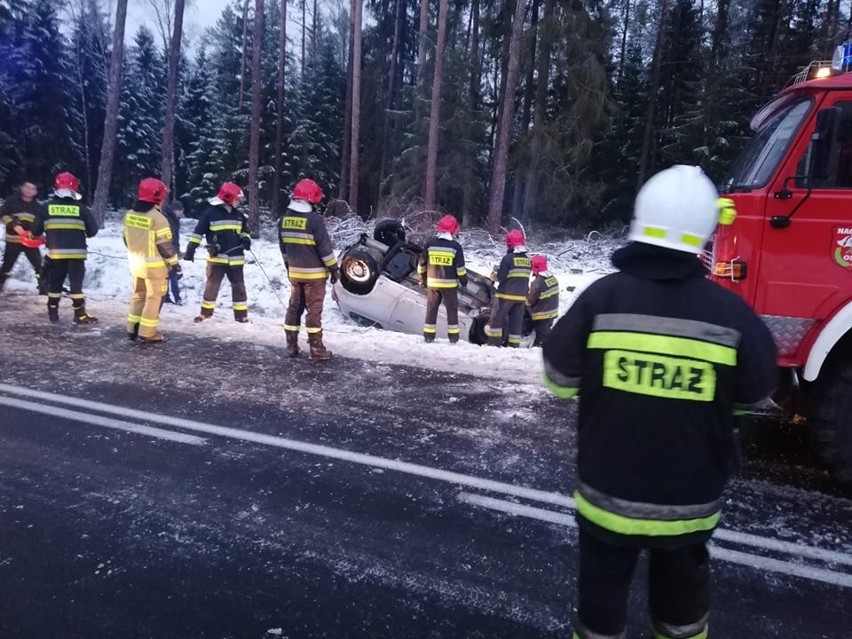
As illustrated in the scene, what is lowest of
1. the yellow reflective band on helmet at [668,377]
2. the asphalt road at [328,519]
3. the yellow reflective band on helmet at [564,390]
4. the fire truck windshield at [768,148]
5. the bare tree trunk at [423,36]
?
the asphalt road at [328,519]

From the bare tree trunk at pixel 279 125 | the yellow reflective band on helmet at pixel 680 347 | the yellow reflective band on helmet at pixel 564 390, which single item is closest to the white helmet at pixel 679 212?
the yellow reflective band on helmet at pixel 680 347

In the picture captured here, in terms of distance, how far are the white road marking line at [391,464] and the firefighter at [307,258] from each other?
2325 mm

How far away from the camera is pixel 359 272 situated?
10.3 metres

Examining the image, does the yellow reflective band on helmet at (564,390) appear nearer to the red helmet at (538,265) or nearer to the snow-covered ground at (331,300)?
the snow-covered ground at (331,300)

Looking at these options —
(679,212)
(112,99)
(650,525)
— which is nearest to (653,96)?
(112,99)

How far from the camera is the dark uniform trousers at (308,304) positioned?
721 cm

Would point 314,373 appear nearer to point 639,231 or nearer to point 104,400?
point 104,400

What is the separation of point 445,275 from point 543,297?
7.07 feet

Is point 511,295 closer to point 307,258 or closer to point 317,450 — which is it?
point 307,258

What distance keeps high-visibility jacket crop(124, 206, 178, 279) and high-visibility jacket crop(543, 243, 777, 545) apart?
667 cm

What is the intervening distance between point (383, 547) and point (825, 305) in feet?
10.3

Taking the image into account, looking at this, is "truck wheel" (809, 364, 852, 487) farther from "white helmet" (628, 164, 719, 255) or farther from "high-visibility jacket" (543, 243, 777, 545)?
"white helmet" (628, 164, 719, 255)

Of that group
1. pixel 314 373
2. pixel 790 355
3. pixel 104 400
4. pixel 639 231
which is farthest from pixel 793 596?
pixel 104 400

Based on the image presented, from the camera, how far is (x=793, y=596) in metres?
3.01
